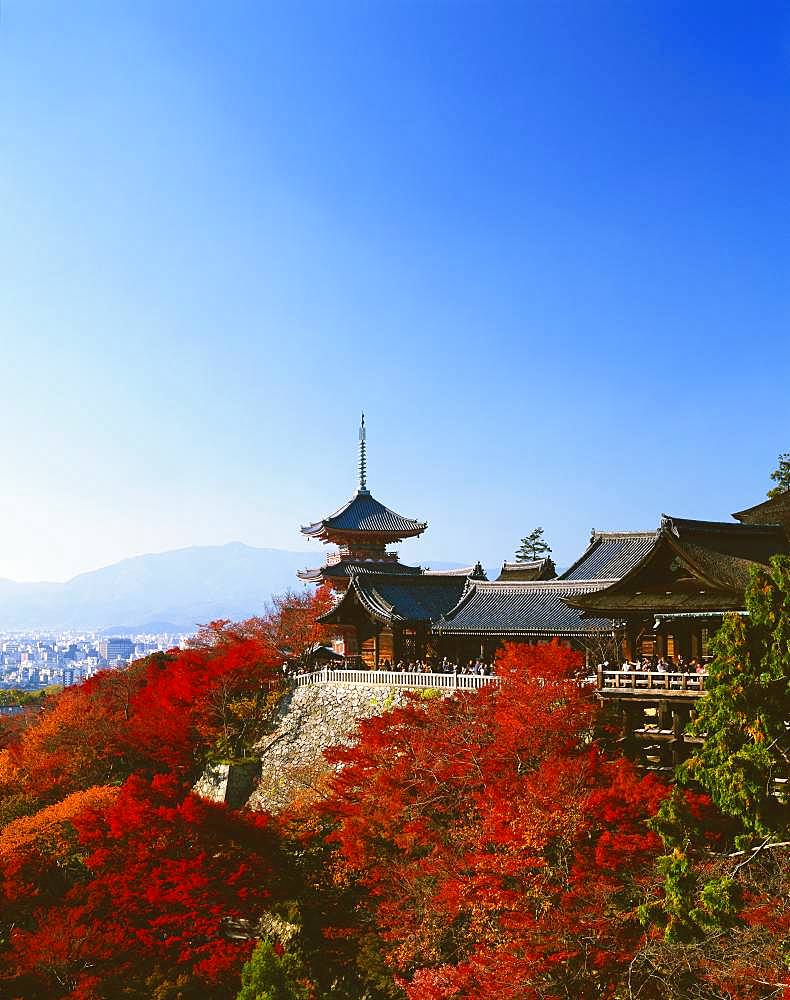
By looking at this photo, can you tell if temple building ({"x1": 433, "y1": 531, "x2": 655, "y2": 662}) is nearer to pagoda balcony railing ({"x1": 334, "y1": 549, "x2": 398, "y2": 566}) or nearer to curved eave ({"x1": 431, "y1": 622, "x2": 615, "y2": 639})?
curved eave ({"x1": 431, "y1": 622, "x2": 615, "y2": 639})

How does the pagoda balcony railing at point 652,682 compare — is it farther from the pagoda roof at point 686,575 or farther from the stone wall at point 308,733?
the stone wall at point 308,733

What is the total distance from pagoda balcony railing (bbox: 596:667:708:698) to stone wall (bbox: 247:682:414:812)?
7673 millimetres

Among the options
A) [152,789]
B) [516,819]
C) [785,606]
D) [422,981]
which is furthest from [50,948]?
[785,606]

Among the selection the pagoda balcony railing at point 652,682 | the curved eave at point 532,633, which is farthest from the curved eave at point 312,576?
the pagoda balcony railing at point 652,682

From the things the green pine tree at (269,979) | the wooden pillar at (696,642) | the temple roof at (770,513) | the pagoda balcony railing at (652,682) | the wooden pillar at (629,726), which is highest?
the temple roof at (770,513)

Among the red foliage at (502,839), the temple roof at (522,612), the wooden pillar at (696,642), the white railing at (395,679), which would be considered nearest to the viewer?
the red foliage at (502,839)

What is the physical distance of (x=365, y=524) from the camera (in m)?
54.0

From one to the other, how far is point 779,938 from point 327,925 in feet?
35.1

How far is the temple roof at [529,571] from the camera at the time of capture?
38.9 metres

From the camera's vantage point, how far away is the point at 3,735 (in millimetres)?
44281

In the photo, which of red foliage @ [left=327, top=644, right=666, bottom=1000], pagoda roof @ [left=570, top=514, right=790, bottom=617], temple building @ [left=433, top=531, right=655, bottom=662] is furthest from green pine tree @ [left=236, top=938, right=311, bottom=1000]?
temple building @ [left=433, top=531, right=655, bottom=662]

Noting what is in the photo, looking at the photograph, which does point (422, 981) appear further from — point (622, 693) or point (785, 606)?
point (785, 606)

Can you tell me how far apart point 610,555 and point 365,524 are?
71.9 feet

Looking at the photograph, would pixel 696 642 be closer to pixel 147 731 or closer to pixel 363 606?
pixel 363 606
